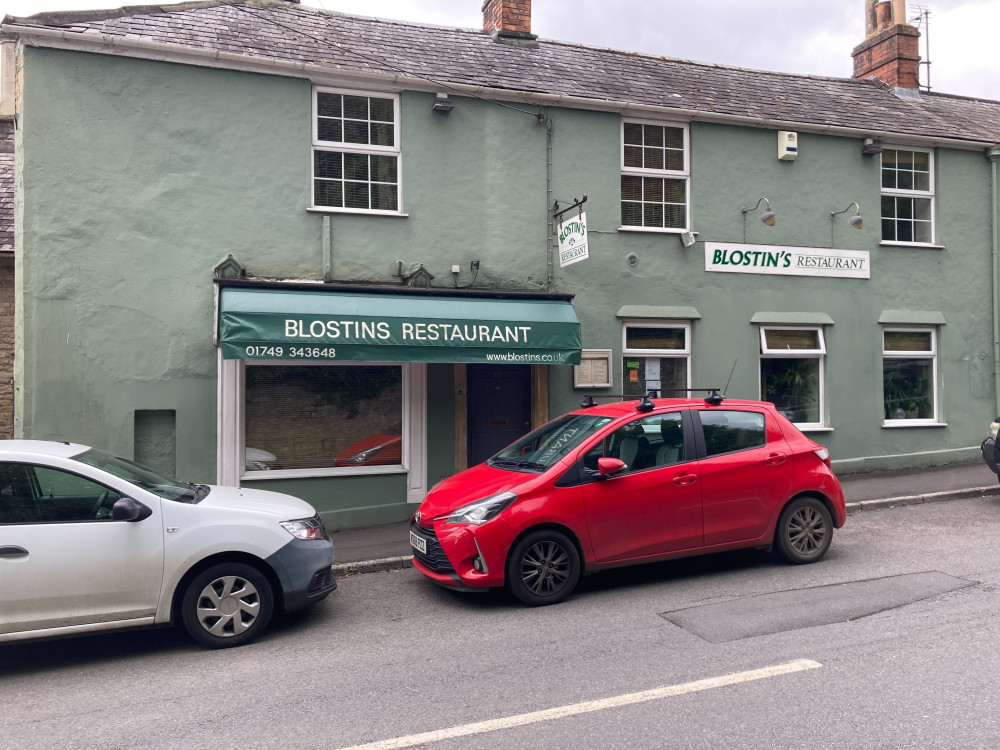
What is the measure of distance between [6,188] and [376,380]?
611cm

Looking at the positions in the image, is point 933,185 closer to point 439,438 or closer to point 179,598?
point 439,438

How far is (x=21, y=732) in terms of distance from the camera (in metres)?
4.45

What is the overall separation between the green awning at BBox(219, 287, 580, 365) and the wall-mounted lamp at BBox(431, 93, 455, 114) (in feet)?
8.77

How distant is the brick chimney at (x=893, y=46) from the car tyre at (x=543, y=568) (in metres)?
13.2

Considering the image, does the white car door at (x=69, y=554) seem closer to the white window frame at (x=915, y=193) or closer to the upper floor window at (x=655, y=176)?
the upper floor window at (x=655, y=176)

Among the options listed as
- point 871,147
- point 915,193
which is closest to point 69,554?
point 871,147

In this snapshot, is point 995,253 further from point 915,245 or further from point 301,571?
point 301,571

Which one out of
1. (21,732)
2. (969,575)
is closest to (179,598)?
(21,732)

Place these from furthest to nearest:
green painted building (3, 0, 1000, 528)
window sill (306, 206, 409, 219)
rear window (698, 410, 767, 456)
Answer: window sill (306, 206, 409, 219), green painted building (3, 0, 1000, 528), rear window (698, 410, 767, 456)

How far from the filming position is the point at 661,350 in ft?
39.2

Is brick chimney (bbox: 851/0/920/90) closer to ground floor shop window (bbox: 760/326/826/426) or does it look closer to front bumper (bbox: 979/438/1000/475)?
ground floor shop window (bbox: 760/326/826/426)

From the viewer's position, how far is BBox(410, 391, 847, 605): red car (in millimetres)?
6586

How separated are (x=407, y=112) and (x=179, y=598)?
24.0 feet

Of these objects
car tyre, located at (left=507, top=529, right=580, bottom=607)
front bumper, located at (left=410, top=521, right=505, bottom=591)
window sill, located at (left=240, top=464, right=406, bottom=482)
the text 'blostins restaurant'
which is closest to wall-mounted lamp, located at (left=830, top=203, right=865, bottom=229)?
the text 'blostins restaurant'
